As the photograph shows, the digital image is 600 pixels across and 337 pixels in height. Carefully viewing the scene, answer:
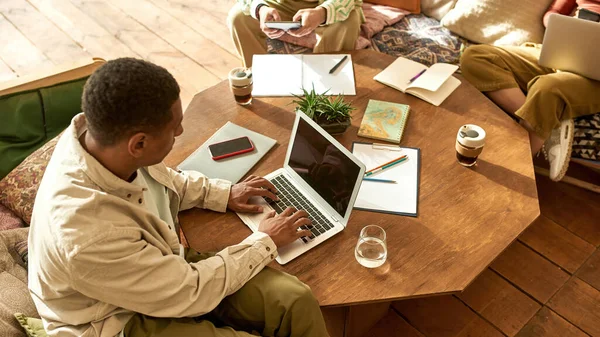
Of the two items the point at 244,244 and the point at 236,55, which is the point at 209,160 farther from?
the point at 236,55

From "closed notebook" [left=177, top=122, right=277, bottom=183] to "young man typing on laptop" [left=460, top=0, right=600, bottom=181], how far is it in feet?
3.48

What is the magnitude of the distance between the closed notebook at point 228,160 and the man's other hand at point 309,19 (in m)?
0.74

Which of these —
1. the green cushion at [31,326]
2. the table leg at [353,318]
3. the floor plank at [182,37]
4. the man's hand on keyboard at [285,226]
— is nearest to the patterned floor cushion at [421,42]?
the floor plank at [182,37]

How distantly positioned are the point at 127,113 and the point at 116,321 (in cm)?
48

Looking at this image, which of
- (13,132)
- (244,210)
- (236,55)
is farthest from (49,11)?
(244,210)

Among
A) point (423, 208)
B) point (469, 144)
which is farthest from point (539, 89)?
point (423, 208)

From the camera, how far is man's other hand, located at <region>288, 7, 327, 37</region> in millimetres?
2207

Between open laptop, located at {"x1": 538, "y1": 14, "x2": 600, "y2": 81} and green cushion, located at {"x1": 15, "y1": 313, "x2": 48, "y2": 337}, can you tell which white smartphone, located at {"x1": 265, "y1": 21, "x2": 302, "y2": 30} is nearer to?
open laptop, located at {"x1": 538, "y1": 14, "x2": 600, "y2": 81}

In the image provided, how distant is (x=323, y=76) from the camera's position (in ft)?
6.41

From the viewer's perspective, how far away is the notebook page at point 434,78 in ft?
5.99

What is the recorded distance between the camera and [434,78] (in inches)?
73.5

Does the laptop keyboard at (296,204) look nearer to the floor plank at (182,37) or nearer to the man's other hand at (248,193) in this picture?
the man's other hand at (248,193)

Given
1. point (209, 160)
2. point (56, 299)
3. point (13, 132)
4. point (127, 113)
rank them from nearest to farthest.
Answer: point (127, 113) < point (56, 299) < point (209, 160) < point (13, 132)

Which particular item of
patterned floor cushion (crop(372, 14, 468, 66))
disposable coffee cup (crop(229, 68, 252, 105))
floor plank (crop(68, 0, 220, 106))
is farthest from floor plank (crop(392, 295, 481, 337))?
floor plank (crop(68, 0, 220, 106))
